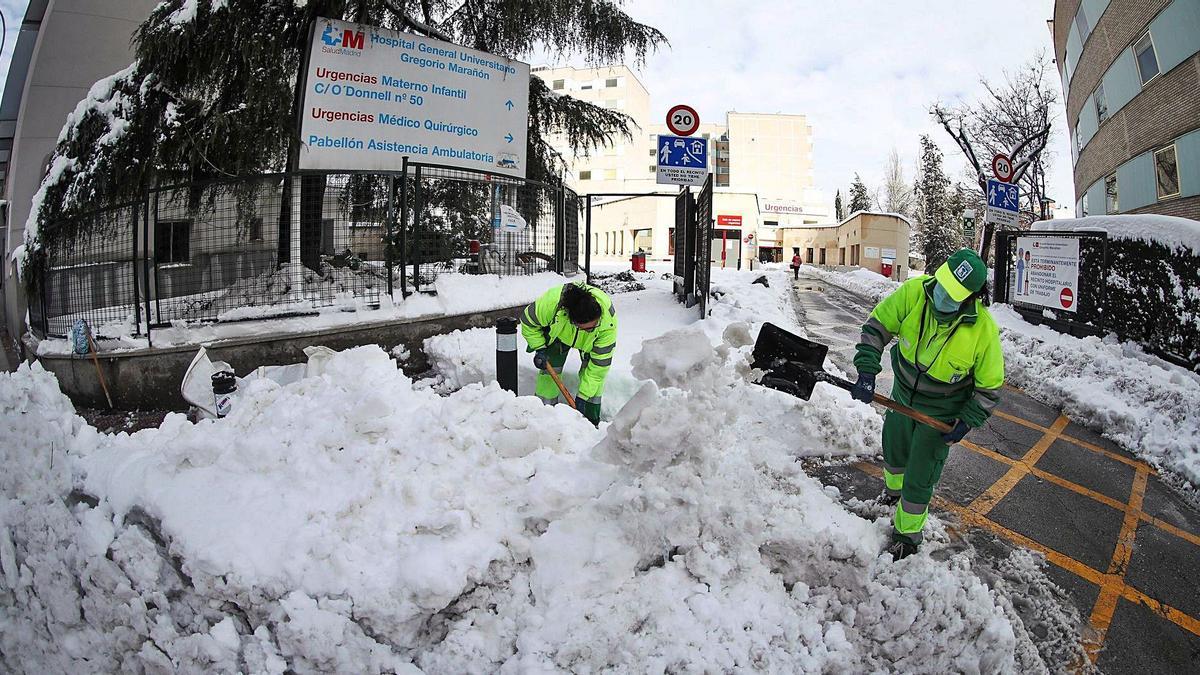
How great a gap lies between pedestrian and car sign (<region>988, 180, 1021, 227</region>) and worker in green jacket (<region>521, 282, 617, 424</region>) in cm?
931

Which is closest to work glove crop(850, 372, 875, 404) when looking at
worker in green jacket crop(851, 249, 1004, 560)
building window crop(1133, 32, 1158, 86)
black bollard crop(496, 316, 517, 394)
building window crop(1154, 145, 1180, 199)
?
worker in green jacket crop(851, 249, 1004, 560)

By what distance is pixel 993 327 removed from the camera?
3.25 m

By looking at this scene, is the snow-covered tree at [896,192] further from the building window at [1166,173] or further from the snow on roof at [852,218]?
the building window at [1166,173]

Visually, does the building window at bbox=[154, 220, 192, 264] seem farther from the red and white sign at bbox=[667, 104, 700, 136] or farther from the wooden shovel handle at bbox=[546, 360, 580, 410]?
the red and white sign at bbox=[667, 104, 700, 136]

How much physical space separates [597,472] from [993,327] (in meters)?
2.32

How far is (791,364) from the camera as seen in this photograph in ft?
12.2

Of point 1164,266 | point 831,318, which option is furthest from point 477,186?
point 1164,266

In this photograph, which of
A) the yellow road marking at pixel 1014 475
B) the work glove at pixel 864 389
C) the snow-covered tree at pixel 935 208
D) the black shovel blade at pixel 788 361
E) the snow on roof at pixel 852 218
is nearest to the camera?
the work glove at pixel 864 389

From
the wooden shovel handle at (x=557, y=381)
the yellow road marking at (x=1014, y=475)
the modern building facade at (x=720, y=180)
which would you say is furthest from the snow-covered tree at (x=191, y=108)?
the modern building facade at (x=720, y=180)

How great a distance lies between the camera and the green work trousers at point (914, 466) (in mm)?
3227

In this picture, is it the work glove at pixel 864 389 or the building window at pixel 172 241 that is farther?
the building window at pixel 172 241

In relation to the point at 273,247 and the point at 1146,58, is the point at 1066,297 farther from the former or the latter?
the point at 1146,58

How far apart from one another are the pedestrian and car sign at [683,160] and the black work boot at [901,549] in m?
6.45

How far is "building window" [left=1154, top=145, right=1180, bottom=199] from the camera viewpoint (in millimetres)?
16234
